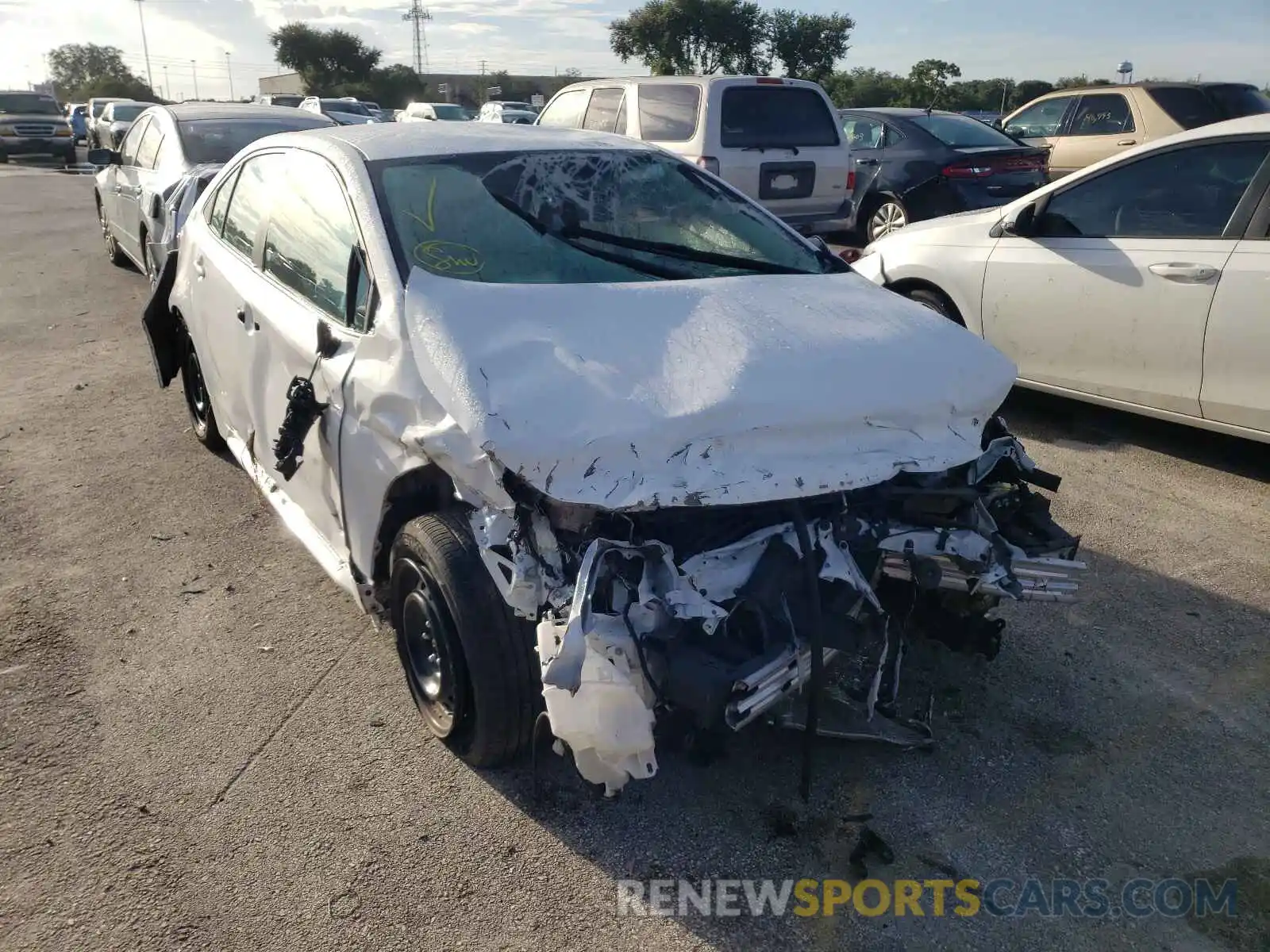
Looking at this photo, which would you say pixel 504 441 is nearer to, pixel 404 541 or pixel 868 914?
pixel 404 541

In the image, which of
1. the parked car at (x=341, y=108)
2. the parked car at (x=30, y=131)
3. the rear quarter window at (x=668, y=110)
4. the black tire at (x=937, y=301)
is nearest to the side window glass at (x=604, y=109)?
the rear quarter window at (x=668, y=110)

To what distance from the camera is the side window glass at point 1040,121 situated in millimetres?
13398

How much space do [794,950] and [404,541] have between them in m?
1.52

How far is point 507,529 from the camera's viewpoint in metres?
2.57

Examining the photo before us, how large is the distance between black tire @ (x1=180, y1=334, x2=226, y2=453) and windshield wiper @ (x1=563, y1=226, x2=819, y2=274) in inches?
97.7

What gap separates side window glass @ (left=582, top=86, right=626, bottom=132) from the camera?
1023 centimetres

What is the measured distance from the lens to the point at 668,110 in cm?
967

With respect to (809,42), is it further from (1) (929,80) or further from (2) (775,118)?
(2) (775,118)

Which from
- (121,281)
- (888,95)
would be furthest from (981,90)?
(121,281)

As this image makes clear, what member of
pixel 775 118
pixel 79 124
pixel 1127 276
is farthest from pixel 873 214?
pixel 79 124

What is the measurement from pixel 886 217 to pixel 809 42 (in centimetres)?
3745

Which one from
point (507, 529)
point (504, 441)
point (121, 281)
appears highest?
point (504, 441)

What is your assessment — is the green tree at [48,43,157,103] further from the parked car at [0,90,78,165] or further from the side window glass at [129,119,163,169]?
the side window glass at [129,119,163,169]

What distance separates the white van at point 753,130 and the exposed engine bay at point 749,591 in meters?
6.98
